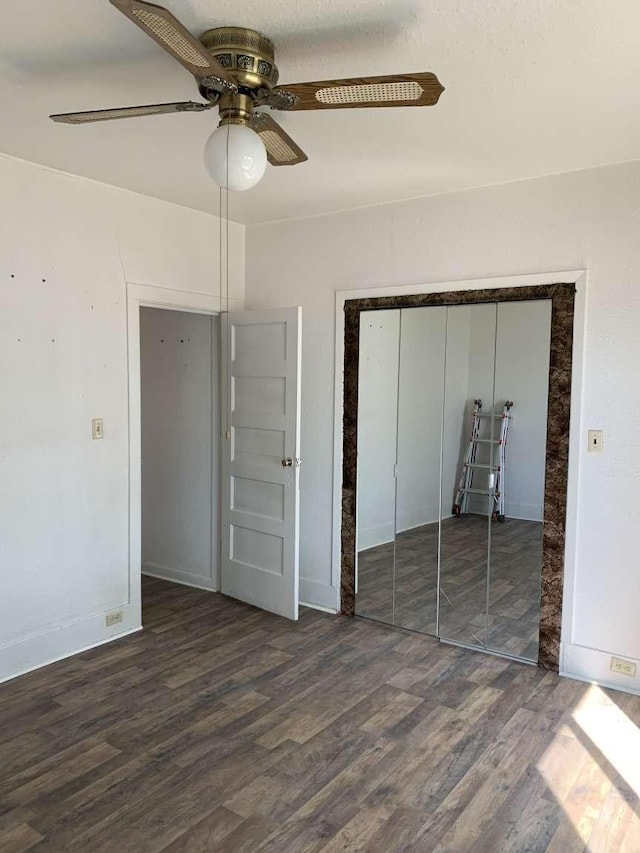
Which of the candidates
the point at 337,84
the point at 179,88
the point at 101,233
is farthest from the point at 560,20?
the point at 101,233

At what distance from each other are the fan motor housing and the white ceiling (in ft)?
0.12

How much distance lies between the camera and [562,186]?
3213mm

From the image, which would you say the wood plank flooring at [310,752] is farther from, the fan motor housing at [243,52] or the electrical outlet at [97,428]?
the fan motor housing at [243,52]

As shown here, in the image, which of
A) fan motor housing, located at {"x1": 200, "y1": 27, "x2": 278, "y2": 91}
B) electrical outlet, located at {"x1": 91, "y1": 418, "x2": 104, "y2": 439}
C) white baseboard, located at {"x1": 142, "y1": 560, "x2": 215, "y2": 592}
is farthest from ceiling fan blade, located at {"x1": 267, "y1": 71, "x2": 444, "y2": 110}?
white baseboard, located at {"x1": 142, "y1": 560, "x2": 215, "y2": 592}

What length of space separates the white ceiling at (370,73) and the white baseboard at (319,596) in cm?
247

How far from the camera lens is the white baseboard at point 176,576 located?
15.1 ft

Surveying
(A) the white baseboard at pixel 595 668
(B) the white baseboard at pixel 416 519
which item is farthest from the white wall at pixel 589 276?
(B) the white baseboard at pixel 416 519

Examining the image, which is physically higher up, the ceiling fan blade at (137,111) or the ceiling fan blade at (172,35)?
the ceiling fan blade at (172,35)

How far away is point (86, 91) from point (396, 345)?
6.89 feet

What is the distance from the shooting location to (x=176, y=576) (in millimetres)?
4770

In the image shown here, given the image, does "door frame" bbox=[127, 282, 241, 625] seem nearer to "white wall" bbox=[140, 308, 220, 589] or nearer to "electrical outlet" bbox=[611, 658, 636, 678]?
"white wall" bbox=[140, 308, 220, 589]

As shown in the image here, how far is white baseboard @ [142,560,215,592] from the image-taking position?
4590mm

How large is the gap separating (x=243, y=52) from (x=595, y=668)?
124 inches

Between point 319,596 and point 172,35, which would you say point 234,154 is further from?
point 319,596
